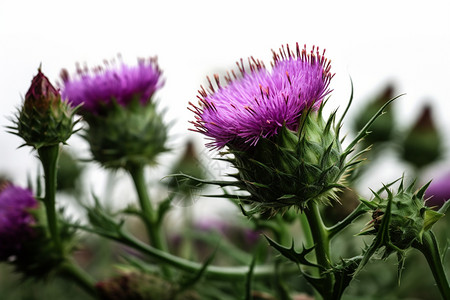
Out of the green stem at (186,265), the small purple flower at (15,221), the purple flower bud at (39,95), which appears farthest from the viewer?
the small purple flower at (15,221)

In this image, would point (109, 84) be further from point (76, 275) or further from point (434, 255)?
point (434, 255)

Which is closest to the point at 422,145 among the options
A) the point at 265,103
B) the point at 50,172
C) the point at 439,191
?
the point at 439,191

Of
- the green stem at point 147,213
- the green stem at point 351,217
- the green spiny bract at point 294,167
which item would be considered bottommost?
the green stem at point 147,213

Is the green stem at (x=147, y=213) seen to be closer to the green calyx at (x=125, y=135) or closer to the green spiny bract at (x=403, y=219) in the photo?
the green calyx at (x=125, y=135)

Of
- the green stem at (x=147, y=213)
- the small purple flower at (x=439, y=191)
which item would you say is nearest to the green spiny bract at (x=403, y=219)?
the green stem at (x=147, y=213)

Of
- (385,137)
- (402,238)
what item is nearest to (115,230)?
(402,238)

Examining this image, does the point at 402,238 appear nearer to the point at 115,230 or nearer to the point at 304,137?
the point at 304,137
